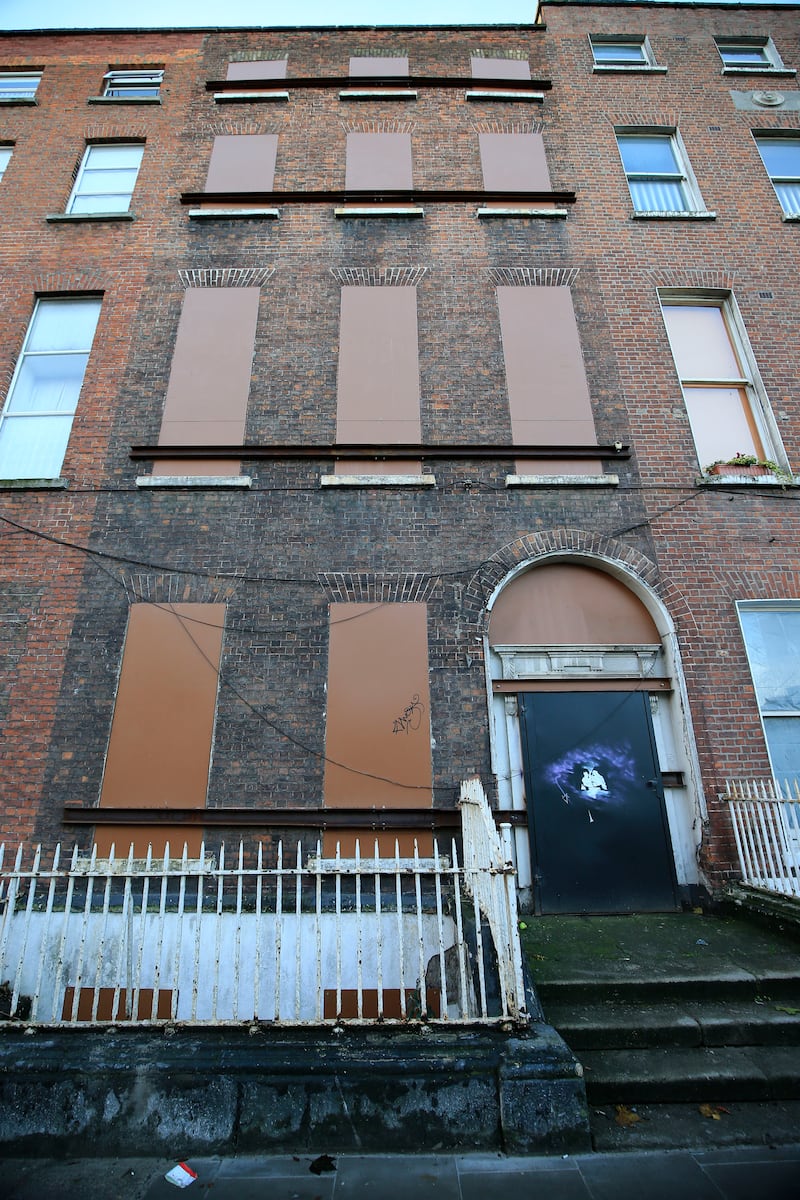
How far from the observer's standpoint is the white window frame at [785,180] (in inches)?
413

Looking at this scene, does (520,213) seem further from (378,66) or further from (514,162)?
(378,66)

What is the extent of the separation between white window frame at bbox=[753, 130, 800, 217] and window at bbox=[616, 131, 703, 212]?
1.45 m

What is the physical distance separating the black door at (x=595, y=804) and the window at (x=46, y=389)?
7.33 meters

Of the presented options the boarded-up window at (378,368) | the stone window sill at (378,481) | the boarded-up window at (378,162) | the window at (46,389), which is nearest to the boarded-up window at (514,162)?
the boarded-up window at (378,162)

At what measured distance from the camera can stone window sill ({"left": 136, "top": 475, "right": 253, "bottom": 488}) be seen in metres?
7.95

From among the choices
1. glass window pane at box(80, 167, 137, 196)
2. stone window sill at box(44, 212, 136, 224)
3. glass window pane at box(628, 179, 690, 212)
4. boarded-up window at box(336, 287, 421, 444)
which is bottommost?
boarded-up window at box(336, 287, 421, 444)

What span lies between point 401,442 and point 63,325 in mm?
5710

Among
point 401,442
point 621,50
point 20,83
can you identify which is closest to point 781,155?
point 621,50

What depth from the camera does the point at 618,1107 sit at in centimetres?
381

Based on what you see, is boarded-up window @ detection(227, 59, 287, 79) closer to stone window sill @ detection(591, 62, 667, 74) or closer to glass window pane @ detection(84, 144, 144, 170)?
glass window pane @ detection(84, 144, 144, 170)

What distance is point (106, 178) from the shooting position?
10.7m

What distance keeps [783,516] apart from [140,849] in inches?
345

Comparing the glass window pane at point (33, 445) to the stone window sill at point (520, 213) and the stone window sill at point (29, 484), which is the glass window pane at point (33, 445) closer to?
the stone window sill at point (29, 484)

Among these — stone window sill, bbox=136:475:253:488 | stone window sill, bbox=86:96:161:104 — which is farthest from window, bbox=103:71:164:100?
stone window sill, bbox=136:475:253:488
